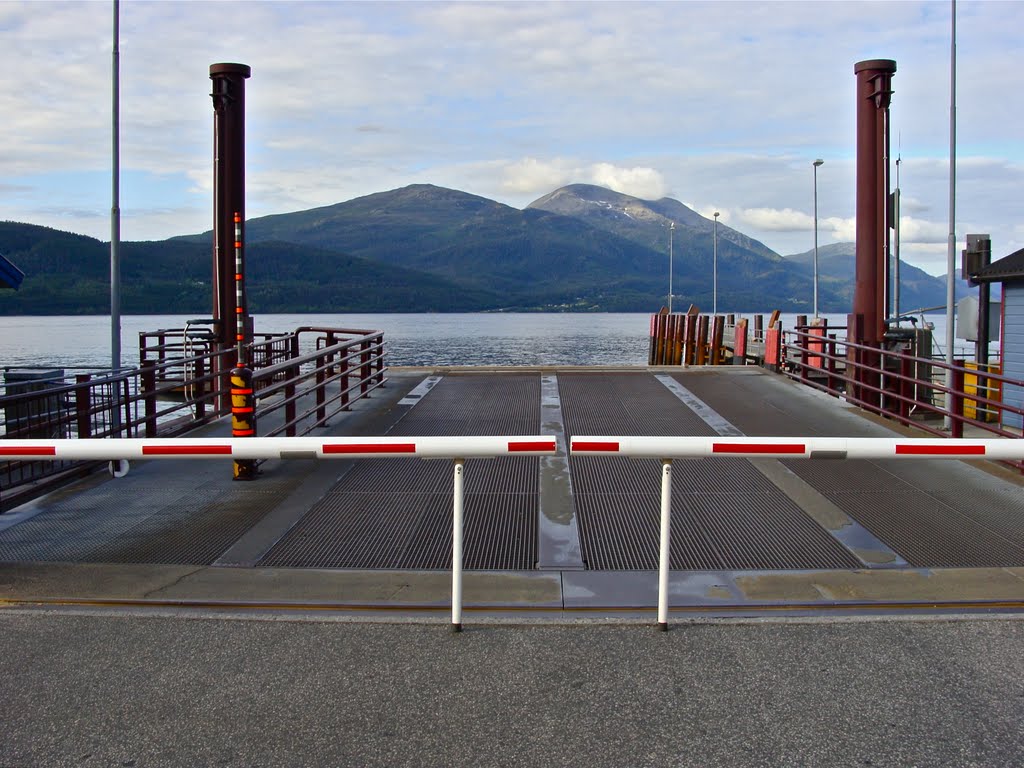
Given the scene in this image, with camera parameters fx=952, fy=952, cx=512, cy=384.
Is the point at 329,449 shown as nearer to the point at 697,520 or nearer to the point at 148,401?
the point at 697,520

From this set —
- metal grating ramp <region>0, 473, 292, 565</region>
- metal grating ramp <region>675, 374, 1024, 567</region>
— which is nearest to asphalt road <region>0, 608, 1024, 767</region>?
metal grating ramp <region>0, 473, 292, 565</region>

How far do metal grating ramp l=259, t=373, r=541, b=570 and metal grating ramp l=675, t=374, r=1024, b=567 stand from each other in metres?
2.54

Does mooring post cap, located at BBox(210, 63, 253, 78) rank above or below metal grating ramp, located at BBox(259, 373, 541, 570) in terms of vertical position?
above

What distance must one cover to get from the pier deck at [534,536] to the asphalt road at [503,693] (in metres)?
0.52

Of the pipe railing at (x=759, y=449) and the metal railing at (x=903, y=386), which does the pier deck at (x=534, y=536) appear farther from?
the metal railing at (x=903, y=386)

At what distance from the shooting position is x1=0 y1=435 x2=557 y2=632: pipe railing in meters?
4.71

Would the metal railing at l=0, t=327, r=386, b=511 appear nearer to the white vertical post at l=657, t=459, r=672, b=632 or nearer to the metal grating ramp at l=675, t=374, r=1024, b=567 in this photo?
the white vertical post at l=657, t=459, r=672, b=632

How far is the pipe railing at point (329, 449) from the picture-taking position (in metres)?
4.71

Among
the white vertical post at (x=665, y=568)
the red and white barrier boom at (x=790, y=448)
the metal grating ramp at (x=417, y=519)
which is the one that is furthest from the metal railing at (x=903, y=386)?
the white vertical post at (x=665, y=568)

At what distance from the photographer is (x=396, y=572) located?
5.84 m

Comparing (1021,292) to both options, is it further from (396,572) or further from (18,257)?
(18,257)

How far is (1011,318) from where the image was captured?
17453 millimetres

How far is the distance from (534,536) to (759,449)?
7.75 ft

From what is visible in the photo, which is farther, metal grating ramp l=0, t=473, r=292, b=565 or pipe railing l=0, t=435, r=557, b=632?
metal grating ramp l=0, t=473, r=292, b=565
